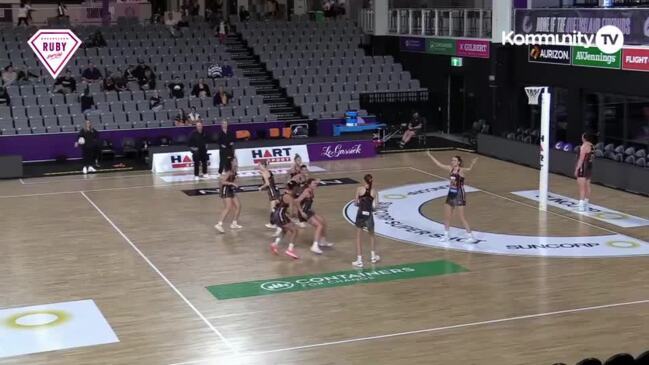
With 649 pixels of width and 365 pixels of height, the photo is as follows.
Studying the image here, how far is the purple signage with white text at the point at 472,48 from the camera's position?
33812 millimetres

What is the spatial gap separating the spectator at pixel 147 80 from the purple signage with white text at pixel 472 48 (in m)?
11.0

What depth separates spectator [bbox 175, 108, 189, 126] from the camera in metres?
31.7

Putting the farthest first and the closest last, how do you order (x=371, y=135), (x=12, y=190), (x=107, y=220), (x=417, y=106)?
1. (x=417, y=106)
2. (x=371, y=135)
3. (x=12, y=190)
4. (x=107, y=220)

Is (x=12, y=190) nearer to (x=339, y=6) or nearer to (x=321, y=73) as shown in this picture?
(x=321, y=73)

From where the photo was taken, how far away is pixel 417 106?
37.2 metres

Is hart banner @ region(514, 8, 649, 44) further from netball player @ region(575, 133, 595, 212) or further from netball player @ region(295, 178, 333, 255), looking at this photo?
netball player @ region(295, 178, 333, 255)

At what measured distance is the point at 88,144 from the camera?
93.2 ft

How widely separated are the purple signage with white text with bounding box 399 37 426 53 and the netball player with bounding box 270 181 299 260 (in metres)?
19.9

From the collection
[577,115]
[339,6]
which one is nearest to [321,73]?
[339,6]

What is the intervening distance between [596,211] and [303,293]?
31.3ft

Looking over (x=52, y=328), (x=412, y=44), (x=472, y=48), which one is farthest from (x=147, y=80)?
(x=52, y=328)

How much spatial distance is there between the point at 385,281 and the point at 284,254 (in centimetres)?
264

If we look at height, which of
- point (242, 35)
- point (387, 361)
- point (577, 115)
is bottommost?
point (387, 361)

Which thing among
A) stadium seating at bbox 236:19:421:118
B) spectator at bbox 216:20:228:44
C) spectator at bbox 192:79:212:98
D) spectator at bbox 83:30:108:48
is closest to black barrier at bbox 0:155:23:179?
spectator at bbox 192:79:212:98
